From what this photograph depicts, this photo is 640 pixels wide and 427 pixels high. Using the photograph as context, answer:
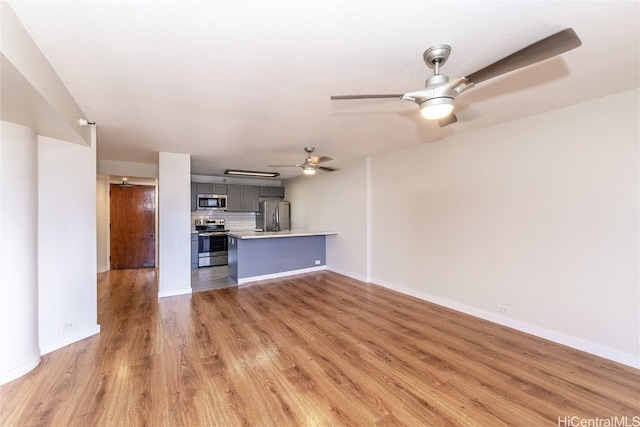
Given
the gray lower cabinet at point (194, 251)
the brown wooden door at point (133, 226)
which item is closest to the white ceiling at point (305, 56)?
the gray lower cabinet at point (194, 251)

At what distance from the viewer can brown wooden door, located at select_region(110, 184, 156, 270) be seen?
6656 mm

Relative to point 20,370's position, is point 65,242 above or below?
above

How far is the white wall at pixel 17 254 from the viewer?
2.20 m

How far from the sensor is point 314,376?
2.28 meters

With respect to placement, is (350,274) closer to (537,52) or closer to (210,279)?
(210,279)

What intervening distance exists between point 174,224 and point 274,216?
10.6 feet

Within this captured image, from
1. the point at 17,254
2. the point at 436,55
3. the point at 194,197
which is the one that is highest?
the point at 436,55

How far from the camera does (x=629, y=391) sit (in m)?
2.07

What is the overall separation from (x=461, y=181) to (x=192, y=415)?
12.9ft

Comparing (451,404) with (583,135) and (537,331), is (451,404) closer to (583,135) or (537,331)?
(537,331)

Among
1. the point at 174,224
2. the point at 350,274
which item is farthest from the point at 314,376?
the point at 174,224

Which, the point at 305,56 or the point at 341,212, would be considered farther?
the point at 341,212

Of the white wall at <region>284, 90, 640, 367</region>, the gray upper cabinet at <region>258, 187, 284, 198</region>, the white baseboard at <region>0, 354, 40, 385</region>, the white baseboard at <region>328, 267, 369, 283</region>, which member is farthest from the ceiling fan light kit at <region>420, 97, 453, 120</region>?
the gray upper cabinet at <region>258, 187, 284, 198</region>

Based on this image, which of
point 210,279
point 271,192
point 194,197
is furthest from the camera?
point 271,192
